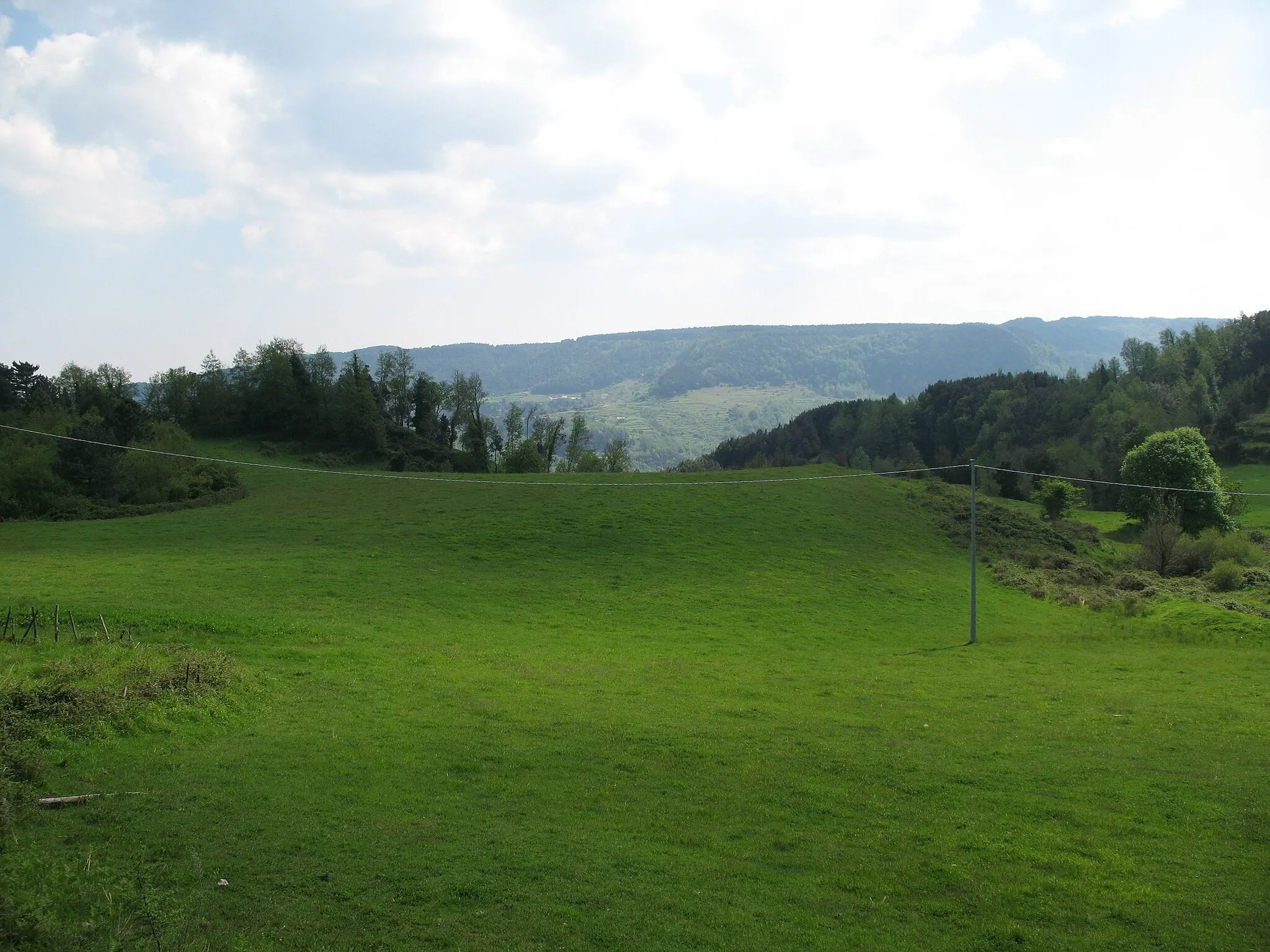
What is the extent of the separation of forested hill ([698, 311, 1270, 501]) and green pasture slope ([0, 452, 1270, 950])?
93.0 m

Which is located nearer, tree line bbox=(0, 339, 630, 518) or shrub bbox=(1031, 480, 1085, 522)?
tree line bbox=(0, 339, 630, 518)

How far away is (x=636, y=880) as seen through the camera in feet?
45.5

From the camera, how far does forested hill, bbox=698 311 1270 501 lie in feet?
422

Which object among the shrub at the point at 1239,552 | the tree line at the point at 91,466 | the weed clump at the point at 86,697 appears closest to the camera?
the weed clump at the point at 86,697

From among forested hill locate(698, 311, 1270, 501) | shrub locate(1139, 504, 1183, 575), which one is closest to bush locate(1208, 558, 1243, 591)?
shrub locate(1139, 504, 1183, 575)

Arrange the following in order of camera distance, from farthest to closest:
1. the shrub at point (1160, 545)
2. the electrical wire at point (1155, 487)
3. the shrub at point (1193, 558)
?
1. the shrub at point (1160, 545)
2. the shrub at point (1193, 558)
3. the electrical wire at point (1155, 487)

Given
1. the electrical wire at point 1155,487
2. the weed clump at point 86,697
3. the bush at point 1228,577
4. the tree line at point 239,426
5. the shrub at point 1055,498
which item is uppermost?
the tree line at point 239,426

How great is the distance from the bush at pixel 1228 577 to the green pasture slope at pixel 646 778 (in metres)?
12.8

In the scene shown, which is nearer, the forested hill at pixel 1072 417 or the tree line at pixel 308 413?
the tree line at pixel 308 413

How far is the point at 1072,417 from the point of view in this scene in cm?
16025

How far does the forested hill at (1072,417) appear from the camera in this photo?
128 metres

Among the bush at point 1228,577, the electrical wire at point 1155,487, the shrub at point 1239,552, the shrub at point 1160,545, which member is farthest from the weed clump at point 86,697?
the shrub at point 1239,552

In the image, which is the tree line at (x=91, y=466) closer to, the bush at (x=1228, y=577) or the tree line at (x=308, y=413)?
the tree line at (x=308, y=413)

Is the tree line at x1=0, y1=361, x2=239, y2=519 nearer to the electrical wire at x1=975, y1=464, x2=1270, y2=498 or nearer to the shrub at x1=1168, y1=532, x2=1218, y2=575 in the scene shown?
the electrical wire at x1=975, y1=464, x2=1270, y2=498
